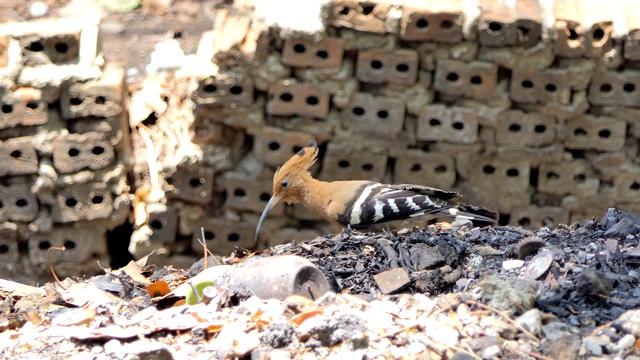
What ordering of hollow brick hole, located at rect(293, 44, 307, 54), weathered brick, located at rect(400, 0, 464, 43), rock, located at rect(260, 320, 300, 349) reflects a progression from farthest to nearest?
hollow brick hole, located at rect(293, 44, 307, 54) < weathered brick, located at rect(400, 0, 464, 43) < rock, located at rect(260, 320, 300, 349)

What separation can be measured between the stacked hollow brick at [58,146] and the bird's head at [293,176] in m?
Result: 0.97

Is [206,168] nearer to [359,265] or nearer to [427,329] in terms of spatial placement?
[359,265]

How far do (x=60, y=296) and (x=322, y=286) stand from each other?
110 centimetres

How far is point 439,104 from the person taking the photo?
611cm

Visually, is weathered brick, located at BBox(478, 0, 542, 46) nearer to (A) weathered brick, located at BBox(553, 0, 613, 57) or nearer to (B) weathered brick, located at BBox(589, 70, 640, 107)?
(A) weathered brick, located at BBox(553, 0, 613, 57)

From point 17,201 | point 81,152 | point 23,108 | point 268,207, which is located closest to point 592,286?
point 268,207

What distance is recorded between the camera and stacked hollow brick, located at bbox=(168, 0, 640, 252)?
5844 millimetres

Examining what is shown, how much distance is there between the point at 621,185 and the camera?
6316 millimetres

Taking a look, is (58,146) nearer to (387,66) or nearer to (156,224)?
(156,224)

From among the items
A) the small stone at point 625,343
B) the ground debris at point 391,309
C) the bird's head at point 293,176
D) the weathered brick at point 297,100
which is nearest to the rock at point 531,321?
the ground debris at point 391,309

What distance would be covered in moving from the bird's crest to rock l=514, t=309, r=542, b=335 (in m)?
2.65

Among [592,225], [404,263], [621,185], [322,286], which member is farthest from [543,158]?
[322,286]

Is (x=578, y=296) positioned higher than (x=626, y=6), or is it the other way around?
(x=626, y=6)

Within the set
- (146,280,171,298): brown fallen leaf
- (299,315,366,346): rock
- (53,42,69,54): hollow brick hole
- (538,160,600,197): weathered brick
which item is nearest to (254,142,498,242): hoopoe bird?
(538,160,600,197): weathered brick
